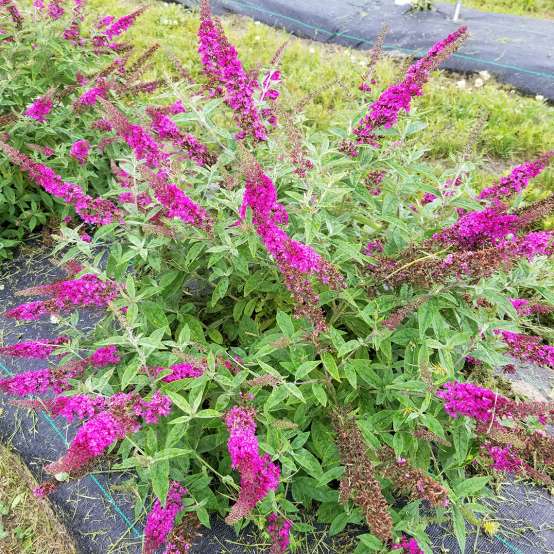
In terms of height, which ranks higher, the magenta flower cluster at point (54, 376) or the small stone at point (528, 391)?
the magenta flower cluster at point (54, 376)

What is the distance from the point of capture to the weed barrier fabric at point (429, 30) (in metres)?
5.96

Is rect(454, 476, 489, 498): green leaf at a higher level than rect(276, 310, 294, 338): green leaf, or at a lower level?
lower

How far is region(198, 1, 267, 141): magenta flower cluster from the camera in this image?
6.11 ft

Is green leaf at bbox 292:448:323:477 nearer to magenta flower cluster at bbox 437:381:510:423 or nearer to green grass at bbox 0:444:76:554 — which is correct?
magenta flower cluster at bbox 437:381:510:423

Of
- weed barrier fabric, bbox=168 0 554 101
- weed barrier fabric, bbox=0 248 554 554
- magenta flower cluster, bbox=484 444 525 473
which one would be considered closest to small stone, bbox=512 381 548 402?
weed barrier fabric, bbox=0 248 554 554

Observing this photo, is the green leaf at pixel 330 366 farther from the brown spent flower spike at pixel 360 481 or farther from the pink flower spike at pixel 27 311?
the pink flower spike at pixel 27 311

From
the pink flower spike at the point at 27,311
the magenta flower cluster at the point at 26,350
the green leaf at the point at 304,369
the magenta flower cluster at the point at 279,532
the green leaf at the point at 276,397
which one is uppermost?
the green leaf at the point at 304,369

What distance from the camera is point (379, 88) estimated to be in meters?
5.13

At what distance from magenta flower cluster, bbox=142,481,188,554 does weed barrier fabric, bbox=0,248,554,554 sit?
0.33 metres

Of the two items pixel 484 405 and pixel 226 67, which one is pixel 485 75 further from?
pixel 484 405

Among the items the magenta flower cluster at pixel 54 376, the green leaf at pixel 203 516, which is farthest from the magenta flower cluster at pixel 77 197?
the green leaf at pixel 203 516

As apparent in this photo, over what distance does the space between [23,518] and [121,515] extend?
1.96 ft

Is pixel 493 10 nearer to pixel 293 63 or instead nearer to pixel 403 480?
pixel 293 63

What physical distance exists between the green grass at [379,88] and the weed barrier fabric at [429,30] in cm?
21
